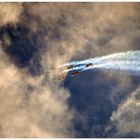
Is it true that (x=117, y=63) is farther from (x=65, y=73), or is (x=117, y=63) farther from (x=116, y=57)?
(x=65, y=73)

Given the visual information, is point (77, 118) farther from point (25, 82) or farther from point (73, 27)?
point (73, 27)

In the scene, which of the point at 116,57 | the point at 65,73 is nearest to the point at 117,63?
the point at 116,57

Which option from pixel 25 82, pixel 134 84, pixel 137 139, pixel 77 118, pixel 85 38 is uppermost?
pixel 85 38

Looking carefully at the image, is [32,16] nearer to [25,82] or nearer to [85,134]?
[25,82]

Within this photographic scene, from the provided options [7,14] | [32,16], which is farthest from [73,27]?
[7,14]

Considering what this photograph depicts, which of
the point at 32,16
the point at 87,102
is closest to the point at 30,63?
the point at 32,16

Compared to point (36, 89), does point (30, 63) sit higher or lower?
higher
